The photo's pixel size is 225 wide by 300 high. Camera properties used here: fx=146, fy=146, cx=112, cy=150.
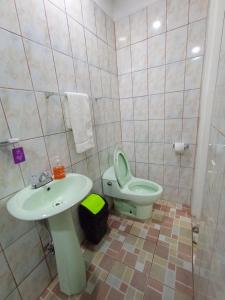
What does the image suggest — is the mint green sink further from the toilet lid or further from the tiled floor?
the toilet lid

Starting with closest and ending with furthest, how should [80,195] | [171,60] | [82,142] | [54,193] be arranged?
1. [80,195]
2. [54,193]
3. [82,142]
4. [171,60]

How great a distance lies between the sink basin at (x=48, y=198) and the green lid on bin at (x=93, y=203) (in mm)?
342

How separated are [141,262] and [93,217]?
0.56 metres

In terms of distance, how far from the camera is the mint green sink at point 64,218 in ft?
2.88

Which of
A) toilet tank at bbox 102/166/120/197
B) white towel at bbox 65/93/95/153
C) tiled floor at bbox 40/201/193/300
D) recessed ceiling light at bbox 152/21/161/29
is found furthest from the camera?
toilet tank at bbox 102/166/120/197

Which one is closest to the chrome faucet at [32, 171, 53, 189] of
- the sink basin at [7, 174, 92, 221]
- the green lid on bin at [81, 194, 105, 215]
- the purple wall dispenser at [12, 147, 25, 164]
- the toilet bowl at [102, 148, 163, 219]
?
the sink basin at [7, 174, 92, 221]

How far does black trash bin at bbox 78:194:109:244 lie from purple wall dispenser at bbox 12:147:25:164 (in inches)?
27.8

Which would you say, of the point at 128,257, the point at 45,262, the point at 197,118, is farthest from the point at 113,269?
the point at 197,118

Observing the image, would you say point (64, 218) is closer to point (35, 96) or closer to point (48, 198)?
point (48, 198)

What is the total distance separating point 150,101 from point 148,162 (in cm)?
80

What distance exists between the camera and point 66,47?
1.19 meters

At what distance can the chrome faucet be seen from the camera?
964 millimetres

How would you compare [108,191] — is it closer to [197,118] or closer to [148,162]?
[148,162]

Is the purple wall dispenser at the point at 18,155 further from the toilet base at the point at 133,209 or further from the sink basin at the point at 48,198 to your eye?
the toilet base at the point at 133,209
